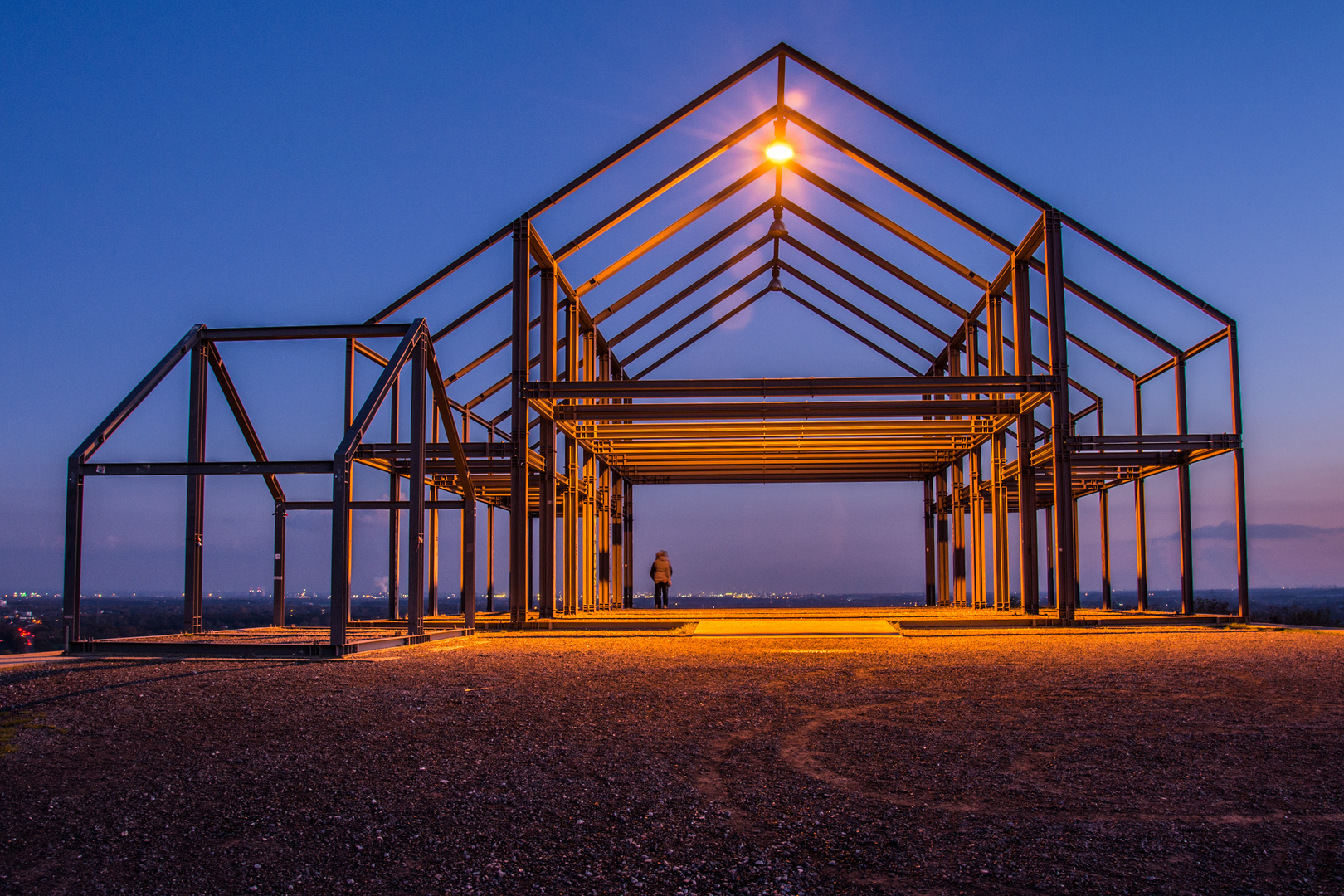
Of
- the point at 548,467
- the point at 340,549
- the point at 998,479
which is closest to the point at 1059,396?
the point at 998,479

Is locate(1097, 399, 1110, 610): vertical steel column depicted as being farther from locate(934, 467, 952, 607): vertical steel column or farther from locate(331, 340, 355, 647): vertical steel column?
locate(331, 340, 355, 647): vertical steel column

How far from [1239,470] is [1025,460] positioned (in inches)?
144

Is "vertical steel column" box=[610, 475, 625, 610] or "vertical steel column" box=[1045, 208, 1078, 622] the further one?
"vertical steel column" box=[610, 475, 625, 610]

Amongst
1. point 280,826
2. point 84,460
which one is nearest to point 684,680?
point 280,826

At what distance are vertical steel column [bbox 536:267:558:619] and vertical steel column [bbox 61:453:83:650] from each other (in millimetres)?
8242

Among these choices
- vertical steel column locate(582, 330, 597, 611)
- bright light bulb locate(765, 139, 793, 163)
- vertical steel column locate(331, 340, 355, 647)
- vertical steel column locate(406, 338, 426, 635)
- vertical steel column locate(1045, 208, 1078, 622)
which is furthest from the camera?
vertical steel column locate(582, 330, 597, 611)

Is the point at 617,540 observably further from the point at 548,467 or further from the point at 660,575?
the point at 548,467

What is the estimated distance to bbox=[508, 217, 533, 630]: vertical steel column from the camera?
17.1 meters

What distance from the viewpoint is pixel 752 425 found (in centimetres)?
2083

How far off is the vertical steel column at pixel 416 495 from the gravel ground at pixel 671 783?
2.68m

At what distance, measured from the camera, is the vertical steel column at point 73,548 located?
1020 centimetres

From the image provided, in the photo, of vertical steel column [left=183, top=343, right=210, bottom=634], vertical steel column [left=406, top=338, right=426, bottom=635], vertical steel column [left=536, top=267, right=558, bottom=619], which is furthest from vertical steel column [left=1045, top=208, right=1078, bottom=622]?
vertical steel column [left=183, top=343, right=210, bottom=634]

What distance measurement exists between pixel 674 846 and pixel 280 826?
191 cm

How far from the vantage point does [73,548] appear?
10.2 meters
